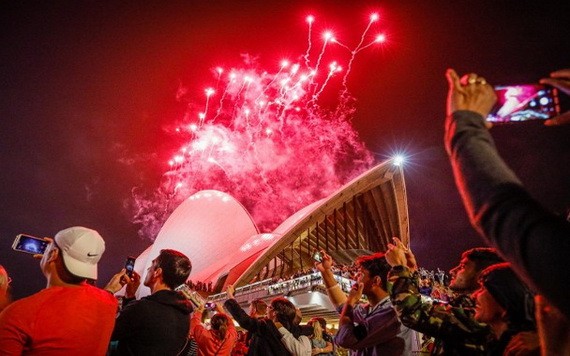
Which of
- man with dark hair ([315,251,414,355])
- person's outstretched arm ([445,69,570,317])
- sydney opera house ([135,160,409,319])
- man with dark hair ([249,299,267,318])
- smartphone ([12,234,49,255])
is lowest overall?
person's outstretched arm ([445,69,570,317])

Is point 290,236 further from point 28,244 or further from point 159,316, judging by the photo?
point 159,316

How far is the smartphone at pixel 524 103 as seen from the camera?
3.40ft

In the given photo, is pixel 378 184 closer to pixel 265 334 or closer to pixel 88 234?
pixel 265 334

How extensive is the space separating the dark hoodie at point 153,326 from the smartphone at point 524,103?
2157 millimetres

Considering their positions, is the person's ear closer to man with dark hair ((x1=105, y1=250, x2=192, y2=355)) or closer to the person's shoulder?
the person's shoulder

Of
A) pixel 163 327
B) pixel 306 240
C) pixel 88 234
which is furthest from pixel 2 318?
pixel 306 240

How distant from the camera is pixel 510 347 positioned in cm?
139

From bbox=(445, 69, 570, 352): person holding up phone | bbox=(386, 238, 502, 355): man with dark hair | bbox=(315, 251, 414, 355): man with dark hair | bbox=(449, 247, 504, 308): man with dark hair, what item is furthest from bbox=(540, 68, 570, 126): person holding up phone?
bbox=(315, 251, 414, 355): man with dark hair

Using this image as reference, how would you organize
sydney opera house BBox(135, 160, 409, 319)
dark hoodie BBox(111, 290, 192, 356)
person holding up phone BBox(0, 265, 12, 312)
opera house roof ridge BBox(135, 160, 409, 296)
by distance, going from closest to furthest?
dark hoodie BBox(111, 290, 192, 356) < person holding up phone BBox(0, 265, 12, 312) < sydney opera house BBox(135, 160, 409, 319) < opera house roof ridge BBox(135, 160, 409, 296)

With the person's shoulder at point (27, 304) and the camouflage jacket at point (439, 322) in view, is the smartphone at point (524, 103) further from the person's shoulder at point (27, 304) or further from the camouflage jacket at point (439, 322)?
the person's shoulder at point (27, 304)

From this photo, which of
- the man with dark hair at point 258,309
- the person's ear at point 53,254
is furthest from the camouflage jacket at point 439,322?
the man with dark hair at point 258,309

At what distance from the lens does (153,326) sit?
7.43 feet

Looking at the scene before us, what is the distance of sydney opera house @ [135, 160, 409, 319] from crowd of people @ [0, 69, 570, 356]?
11641mm

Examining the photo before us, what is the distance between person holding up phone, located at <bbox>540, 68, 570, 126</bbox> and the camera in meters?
0.90
